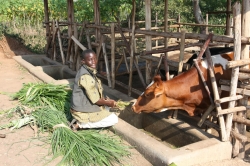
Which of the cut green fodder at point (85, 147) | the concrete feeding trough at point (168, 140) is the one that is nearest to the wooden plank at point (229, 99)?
the concrete feeding trough at point (168, 140)

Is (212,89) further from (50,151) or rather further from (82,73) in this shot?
(50,151)

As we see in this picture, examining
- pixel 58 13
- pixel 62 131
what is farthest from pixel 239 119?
pixel 58 13

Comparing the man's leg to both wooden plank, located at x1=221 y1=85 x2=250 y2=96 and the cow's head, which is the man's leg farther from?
wooden plank, located at x1=221 y1=85 x2=250 y2=96

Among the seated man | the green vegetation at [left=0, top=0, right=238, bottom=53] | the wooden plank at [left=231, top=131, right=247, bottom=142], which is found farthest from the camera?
the green vegetation at [left=0, top=0, right=238, bottom=53]

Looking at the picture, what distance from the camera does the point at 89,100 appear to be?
4.07m

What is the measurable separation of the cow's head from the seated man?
0.40 m

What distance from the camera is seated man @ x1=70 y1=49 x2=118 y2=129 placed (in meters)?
3.87

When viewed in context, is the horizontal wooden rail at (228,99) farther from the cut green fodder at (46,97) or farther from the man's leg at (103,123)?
the cut green fodder at (46,97)

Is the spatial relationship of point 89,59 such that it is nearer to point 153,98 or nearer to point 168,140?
point 153,98

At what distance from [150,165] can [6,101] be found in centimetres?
353

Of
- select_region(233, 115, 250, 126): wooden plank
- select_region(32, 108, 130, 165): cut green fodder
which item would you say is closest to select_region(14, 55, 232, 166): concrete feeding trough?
select_region(32, 108, 130, 165): cut green fodder

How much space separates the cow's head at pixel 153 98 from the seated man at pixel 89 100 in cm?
40

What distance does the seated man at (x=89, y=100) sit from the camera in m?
3.87

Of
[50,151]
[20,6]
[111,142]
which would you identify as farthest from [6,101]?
[20,6]
